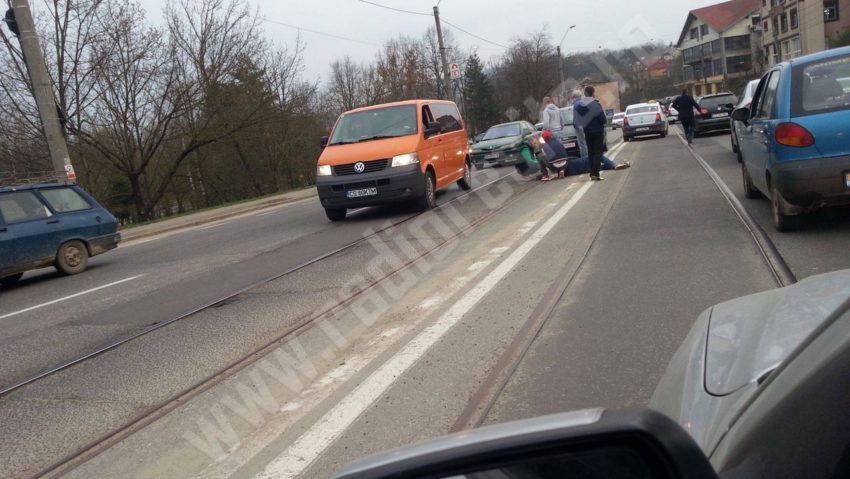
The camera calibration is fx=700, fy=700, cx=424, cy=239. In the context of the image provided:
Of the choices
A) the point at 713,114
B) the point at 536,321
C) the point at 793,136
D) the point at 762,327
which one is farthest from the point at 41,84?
the point at 713,114

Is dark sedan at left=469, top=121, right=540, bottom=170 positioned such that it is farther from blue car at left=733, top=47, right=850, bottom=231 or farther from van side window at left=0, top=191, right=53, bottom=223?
blue car at left=733, top=47, right=850, bottom=231

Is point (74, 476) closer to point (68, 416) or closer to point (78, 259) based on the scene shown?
point (68, 416)

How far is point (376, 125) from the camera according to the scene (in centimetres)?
1401

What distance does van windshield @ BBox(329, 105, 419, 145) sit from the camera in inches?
541

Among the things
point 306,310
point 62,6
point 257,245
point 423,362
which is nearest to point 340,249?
point 257,245

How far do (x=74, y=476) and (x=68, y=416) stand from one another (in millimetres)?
1074

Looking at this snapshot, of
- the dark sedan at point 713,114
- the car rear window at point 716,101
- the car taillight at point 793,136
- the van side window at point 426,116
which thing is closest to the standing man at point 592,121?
the van side window at point 426,116

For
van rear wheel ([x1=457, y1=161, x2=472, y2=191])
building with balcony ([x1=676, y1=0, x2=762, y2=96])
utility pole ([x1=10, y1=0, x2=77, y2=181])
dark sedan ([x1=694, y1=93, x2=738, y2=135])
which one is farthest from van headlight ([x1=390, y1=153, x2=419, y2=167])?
building with balcony ([x1=676, y1=0, x2=762, y2=96])

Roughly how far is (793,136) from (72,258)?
34.6 feet

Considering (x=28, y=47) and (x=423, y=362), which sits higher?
(x=28, y=47)

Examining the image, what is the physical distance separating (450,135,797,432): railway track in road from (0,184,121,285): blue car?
8.25 metres

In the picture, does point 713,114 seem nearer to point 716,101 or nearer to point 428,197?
point 716,101

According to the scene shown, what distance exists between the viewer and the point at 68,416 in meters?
4.65

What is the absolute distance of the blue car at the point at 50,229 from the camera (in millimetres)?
10547
